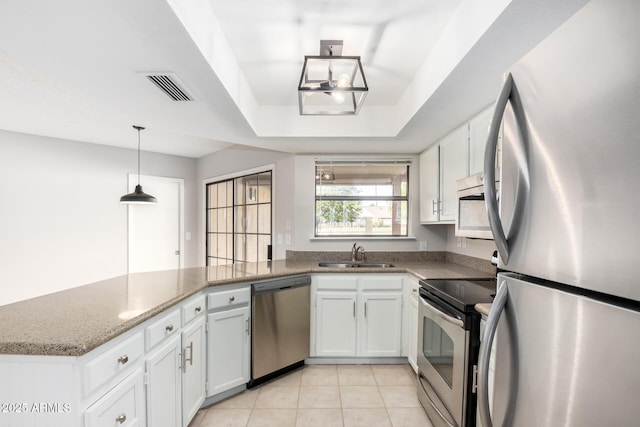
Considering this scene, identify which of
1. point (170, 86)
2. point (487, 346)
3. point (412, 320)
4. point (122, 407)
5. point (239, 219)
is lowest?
point (412, 320)

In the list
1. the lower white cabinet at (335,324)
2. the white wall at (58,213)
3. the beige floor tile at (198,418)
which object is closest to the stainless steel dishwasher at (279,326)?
the lower white cabinet at (335,324)

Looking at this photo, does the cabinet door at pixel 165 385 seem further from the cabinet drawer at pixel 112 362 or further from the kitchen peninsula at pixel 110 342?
the cabinet drawer at pixel 112 362

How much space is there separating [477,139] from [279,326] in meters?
2.14

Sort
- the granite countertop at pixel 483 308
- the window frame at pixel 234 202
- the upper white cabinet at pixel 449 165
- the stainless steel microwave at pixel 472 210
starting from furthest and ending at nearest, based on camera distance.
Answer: the window frame at pixel 234 202
the upper white cabinet at pixel 449 165
the stainless steel microwave at pixel 472 210
the granite countertop at pixel 483 308

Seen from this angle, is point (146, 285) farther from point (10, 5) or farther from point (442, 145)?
point (442, 145)

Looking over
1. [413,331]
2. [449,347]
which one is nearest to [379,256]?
[413,331]

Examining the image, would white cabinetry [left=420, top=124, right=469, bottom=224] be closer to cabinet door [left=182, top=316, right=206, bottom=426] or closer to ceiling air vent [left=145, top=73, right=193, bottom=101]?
ceiling air vent [left=145, top=73, right=193, bottom=101]

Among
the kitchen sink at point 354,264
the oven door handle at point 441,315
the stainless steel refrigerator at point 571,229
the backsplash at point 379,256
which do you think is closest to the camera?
the stainless steel refrigerator at point 571,229

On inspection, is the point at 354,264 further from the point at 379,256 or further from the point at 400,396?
the point at 400,396

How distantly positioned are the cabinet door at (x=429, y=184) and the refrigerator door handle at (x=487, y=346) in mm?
2199

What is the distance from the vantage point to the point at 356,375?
2596 mm

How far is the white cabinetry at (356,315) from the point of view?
2.74 metres

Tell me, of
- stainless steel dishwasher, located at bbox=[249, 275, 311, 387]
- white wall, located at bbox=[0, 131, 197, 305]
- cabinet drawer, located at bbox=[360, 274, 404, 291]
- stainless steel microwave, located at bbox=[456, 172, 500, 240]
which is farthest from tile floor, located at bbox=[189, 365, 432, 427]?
white wall, located at bbox=[0, 131, 197, 305]

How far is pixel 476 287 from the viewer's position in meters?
2.01
